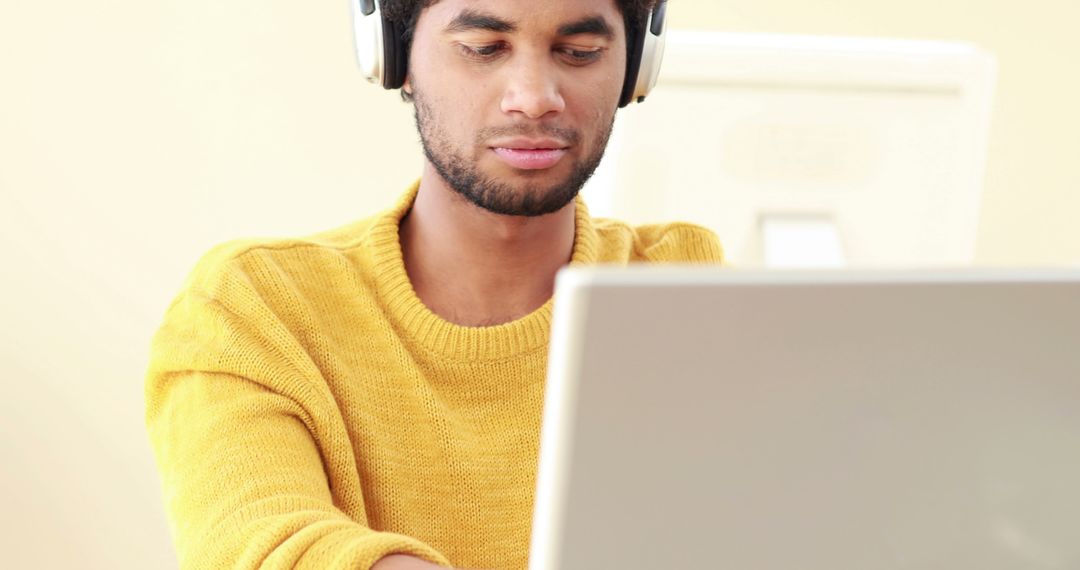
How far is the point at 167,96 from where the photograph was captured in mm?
2459

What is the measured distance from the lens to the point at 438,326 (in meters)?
1.41

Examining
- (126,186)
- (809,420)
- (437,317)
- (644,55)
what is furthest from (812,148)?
(126,186)

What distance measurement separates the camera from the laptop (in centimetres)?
59

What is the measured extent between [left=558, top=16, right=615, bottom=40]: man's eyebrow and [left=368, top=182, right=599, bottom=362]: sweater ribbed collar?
30 centimetres

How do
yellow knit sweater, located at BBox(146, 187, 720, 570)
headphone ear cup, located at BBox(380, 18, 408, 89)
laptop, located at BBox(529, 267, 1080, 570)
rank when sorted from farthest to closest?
headphone ear cup, located at BBox(380, 18, 408, 89) < yellow knit sweater, located at BBox(146, 187, 720, 570) < laptop, located at BBox(529, 267, 1080, 570)

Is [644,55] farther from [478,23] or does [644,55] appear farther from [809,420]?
[809,420]

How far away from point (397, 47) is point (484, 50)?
13 cm

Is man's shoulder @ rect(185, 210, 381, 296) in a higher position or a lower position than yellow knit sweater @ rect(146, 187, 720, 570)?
higher

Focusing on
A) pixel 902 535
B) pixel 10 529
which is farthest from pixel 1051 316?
pixel 10 529

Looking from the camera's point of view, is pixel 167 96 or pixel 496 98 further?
pixel 167 96

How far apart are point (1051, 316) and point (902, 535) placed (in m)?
0.13

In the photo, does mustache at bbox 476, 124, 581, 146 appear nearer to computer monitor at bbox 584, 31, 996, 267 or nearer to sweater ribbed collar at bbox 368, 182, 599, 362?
computer monitor at bbox 584, 31, 996, 267

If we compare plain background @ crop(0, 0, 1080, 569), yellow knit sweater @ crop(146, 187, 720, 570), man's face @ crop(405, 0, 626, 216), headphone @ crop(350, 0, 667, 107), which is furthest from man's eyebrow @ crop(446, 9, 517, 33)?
plain background @ crop(0, 0, 1080, 569)

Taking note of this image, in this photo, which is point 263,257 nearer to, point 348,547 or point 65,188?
point 348,547
